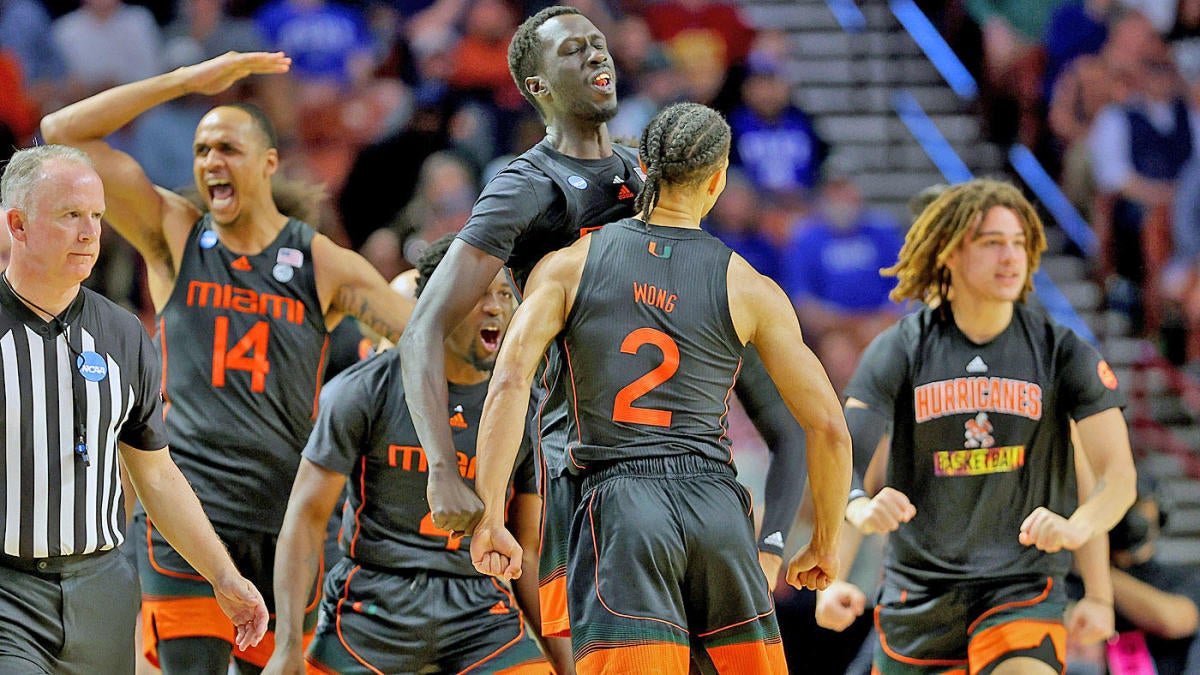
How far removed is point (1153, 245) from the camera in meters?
12.4

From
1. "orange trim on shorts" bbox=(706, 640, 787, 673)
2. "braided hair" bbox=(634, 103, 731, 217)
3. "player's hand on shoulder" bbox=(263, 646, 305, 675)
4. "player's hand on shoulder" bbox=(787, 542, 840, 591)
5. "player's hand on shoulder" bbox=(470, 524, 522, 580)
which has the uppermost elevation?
"braided hair" bbox=(634, 103, 731, 217)

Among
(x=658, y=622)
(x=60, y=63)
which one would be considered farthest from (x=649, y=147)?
(x=60, y=63)

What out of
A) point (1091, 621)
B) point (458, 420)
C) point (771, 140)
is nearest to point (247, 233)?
point (458, 420)

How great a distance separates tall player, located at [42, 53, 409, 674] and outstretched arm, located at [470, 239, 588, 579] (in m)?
2.16

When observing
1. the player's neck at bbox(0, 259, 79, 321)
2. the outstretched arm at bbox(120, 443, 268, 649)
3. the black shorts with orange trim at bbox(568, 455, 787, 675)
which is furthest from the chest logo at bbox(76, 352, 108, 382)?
the black shorts with orange trim at bbox(568, 455, 787, 675)

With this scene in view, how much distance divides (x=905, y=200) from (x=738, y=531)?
9211 millimetres

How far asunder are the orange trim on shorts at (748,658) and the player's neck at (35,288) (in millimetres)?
2211

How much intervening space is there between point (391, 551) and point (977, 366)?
2447mm

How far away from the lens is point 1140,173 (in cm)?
1262

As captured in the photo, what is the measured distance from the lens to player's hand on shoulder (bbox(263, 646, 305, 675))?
5.38 meters

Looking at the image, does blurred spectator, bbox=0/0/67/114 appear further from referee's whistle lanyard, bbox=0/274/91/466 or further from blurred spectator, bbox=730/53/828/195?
referee's whistle lanyard, bbox=0/274/91/466

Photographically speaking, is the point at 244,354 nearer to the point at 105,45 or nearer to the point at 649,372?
the point at 649,372

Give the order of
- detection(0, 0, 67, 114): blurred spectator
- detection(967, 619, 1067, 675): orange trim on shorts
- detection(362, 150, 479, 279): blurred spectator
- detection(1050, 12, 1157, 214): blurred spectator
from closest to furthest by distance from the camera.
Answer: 1. detection(967, 619, 1067, 675): orange trim on shorts
2. detection(362, 150, 479, 279): blurred spectator
3. detection(0, 0, 67, 114): blurred spectator
4. detection(1050, 12, 1157, 214): blurred spectator

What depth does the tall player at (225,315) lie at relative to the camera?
20.4 ft
